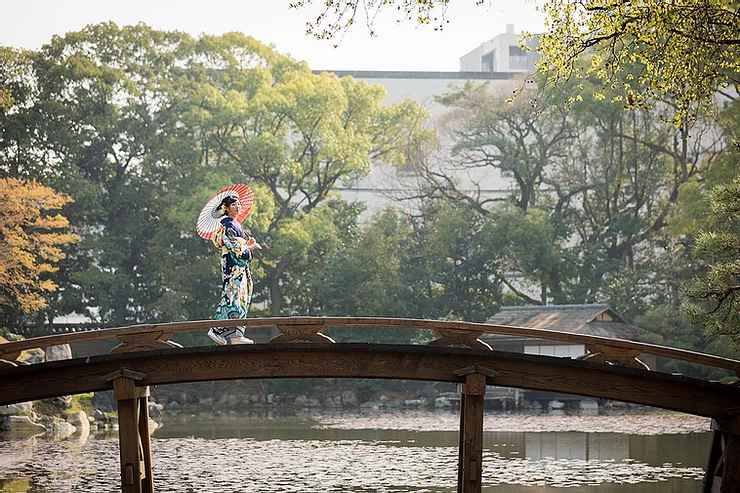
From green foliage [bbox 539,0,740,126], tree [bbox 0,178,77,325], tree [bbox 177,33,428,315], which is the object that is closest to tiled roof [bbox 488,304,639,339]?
tree [bbox 177,33,428,315]

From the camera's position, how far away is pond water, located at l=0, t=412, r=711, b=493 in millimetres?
15445

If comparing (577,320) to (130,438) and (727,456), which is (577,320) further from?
(130,438)

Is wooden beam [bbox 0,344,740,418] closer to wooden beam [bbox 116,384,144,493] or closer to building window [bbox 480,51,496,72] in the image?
wooden beam [bbox 116,384,144,493]

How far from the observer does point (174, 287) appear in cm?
3666

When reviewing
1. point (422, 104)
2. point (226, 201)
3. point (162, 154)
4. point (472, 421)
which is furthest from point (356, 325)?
point (422, 104)

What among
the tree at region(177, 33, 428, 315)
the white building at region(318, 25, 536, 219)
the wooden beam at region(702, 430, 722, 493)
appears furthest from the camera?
the white building at region(318, 25, 536, 219)

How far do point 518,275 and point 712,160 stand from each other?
7.21 meters

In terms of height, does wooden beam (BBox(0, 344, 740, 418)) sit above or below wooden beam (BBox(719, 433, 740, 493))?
above

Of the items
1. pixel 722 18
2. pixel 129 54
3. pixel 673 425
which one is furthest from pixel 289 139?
pixel 722 18

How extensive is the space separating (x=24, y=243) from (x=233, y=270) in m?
18.9

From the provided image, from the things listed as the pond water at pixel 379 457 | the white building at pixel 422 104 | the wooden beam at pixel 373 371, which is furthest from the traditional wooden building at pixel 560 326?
the wooden beam at pixel 373 371

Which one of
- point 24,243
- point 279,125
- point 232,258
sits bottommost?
point 232,258

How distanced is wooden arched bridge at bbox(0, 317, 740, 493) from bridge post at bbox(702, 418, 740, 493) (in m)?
0.01

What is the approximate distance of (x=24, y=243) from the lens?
3148cm
